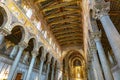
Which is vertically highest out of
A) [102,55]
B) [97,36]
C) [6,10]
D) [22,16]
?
[22,16]

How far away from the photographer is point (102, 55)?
7.16m

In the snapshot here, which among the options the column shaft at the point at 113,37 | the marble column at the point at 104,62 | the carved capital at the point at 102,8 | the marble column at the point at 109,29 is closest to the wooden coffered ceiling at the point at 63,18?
the marble column at the point at 104,62

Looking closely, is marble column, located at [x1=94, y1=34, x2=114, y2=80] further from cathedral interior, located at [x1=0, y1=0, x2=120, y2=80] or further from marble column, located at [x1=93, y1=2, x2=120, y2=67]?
marble column, located at [x1=93, y1=2, x2=120, y2=67]

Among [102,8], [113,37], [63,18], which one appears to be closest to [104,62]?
[113,37]

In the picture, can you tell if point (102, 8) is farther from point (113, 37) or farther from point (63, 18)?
point (63, 18)

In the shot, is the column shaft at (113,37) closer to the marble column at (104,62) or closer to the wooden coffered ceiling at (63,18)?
the marble column at (104,62)

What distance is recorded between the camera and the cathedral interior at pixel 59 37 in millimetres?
7172

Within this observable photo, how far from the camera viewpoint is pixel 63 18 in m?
17.6

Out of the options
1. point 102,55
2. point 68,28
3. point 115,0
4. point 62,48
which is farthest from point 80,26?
point 102,55

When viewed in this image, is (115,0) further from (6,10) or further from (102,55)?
(6,10)

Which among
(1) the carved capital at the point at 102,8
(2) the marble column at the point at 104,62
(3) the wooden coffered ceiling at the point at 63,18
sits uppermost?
(3) the wooden coffered ceiling at the point at 63,18

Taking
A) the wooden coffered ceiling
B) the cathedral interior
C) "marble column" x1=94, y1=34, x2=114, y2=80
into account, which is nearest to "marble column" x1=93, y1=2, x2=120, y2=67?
the cathedral interior

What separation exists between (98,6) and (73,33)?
15.1m

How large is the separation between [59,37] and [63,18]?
519 cm
